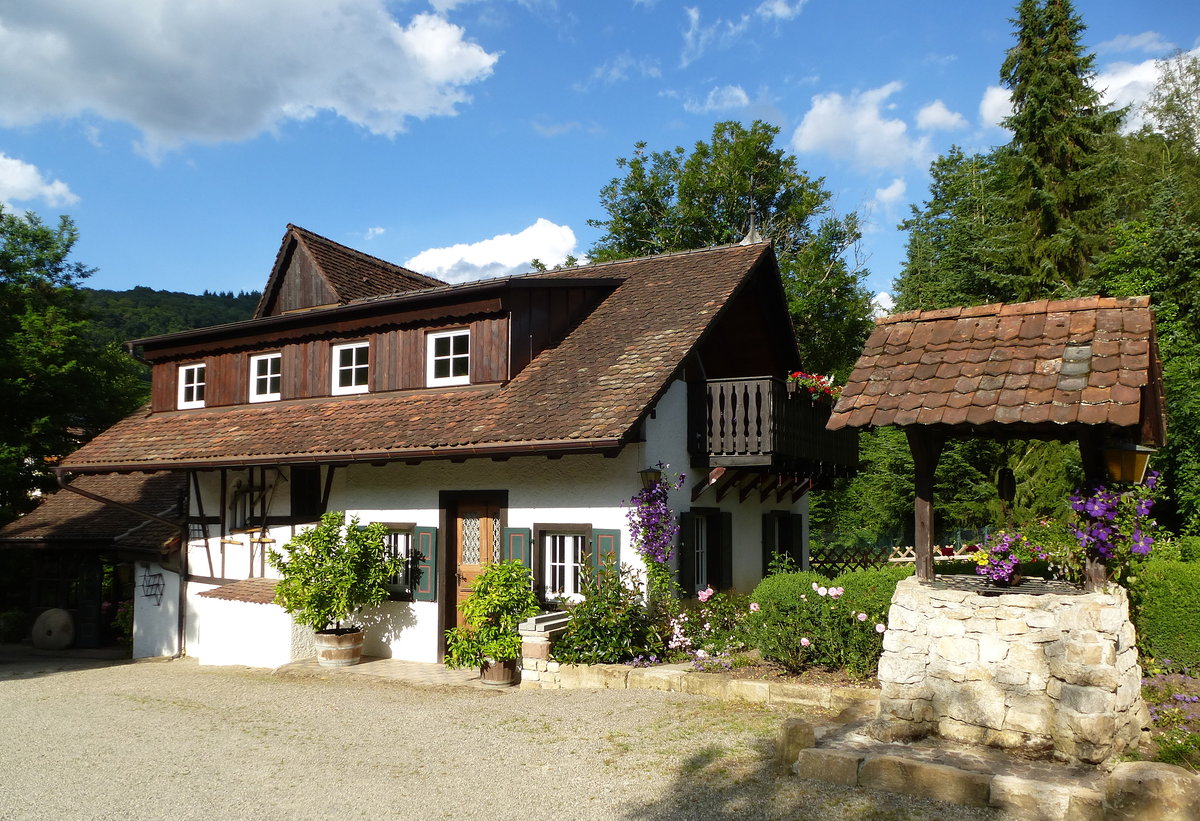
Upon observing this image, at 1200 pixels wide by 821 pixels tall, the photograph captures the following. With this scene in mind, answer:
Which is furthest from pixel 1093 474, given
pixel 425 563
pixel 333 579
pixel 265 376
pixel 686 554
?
pixel 265 376

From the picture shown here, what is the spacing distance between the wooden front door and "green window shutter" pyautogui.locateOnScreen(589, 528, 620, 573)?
1.70 metres

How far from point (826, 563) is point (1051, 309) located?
40.9 feet

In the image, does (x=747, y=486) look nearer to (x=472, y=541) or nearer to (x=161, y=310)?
(x=472, y=541)

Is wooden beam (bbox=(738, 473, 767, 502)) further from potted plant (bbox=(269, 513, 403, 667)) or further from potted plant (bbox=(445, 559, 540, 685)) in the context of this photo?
potted plant (bbox=(269, 513, 403, 667))

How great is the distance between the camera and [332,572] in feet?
40.2

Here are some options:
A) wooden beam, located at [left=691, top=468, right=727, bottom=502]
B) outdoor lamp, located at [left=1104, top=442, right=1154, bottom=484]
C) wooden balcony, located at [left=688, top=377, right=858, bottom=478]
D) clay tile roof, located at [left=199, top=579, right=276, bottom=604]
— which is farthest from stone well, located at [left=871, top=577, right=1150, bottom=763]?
clay tile roof, located at [left=199, top=579, right=276, bottom=604]

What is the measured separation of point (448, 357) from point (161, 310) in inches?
2098

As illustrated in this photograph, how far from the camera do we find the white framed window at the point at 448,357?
1404 cm

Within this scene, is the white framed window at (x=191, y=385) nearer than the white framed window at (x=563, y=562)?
No

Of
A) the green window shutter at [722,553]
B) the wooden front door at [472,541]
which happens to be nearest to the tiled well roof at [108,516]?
the wooden front door at [472,541]

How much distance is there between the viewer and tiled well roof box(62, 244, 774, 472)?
11422mm

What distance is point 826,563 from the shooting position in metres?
19.1

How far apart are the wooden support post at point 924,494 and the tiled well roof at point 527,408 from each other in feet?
12.2

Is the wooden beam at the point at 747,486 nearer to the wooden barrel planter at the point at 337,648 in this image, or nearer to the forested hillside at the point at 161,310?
the wooden barrel planter at the point at 337,648
